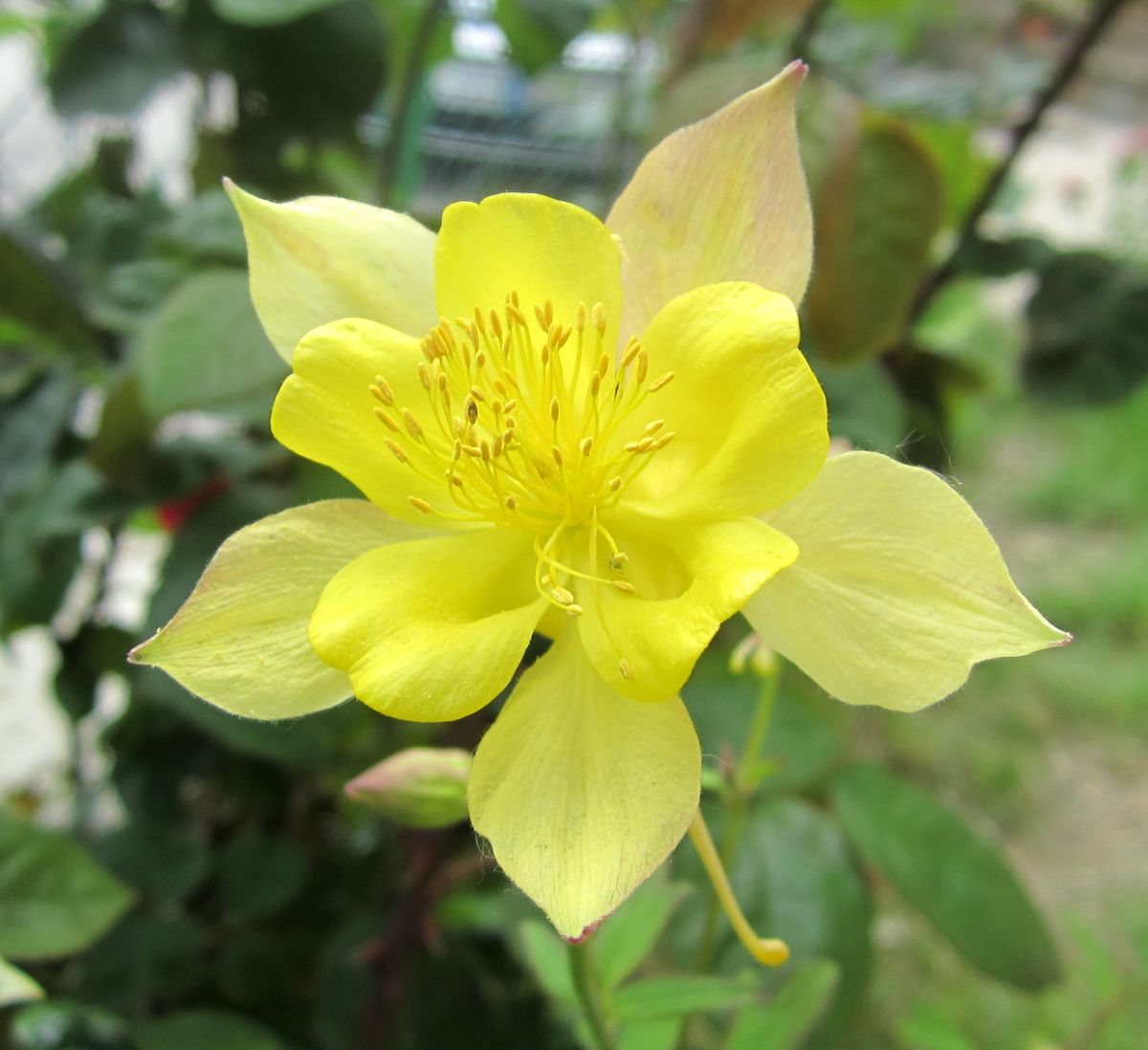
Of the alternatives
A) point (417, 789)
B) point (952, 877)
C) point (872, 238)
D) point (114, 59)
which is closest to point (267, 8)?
point (114, 59)

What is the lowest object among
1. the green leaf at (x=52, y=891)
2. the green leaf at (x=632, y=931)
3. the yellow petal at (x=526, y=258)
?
the green leaf at (x=52, y=891)

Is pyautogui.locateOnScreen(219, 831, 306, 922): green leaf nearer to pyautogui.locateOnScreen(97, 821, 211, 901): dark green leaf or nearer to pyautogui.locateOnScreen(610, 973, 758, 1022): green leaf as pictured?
pyautogui.locateOnScreen(97, 821, 211, 901): dark green leaf

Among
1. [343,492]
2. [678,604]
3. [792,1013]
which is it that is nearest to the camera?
[678,604]

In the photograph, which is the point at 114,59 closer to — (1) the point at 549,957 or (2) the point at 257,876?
(2) the point at 257,876

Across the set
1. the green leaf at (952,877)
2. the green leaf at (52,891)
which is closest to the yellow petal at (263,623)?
the green leaf at (52,891)

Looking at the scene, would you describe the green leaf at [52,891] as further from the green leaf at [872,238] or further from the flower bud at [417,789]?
the green leaf at [872,238]

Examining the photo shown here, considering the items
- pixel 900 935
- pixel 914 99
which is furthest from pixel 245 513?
pixel 900 935
